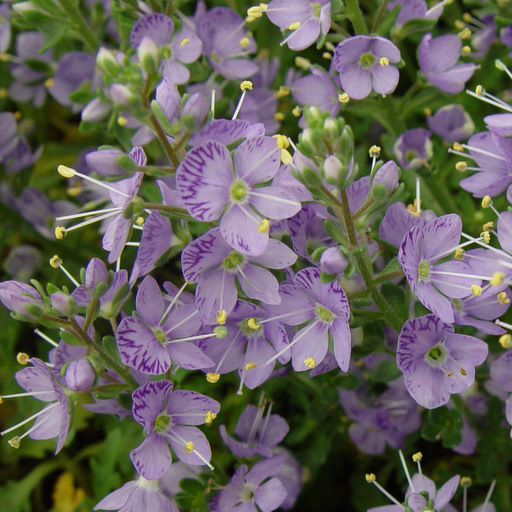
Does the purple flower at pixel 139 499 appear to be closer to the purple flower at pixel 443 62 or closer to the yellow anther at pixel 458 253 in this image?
the yellow anther at pixel 458 253

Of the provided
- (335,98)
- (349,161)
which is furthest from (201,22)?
(349,161)

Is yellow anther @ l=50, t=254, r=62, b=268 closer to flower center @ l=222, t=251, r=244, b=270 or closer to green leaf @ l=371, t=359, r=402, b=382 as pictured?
flower center @ l=222, t=251, r=244, b=270

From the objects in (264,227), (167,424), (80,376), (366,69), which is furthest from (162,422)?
(366,69)

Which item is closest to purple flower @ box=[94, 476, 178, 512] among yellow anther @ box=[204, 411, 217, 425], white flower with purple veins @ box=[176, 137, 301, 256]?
yellow anther @ box=[204, 411, 217, 425]

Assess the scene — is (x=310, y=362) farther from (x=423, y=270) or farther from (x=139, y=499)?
(x=139, y=499)

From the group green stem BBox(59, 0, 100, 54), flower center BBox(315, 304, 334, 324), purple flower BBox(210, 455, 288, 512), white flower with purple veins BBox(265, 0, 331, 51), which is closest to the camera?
flower center BBox(315, 304, 334, 324)
